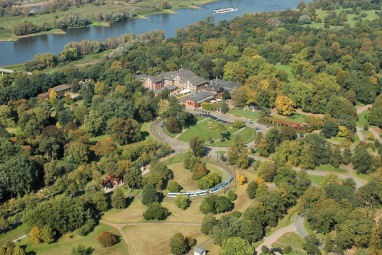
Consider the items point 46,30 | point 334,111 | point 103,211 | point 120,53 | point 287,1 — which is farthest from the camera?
point 287,1

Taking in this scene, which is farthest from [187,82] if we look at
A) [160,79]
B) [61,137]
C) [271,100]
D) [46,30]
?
[46,30]

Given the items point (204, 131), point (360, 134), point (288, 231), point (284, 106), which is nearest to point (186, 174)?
point (204, 131)

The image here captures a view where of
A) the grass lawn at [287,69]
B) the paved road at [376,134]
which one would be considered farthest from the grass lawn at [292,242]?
the grass lawn at [287,69]

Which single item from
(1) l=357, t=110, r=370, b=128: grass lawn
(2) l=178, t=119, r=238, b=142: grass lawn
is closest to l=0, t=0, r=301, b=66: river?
(2) l=178, t=119, r=238, b=142: grass lawn

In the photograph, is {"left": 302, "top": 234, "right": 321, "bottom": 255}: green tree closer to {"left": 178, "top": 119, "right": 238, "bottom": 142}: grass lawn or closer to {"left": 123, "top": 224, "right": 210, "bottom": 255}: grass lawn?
{"left": 123, "top": 224, "right": 210, "bottom": 255}: grass lawn

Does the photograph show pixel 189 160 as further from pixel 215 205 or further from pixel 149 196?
pixel 215 205

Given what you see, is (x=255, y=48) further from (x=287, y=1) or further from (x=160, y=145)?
(x=287, y=1)
